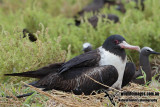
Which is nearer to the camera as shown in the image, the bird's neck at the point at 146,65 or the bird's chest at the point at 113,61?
the bird's chest at the point at 113,61

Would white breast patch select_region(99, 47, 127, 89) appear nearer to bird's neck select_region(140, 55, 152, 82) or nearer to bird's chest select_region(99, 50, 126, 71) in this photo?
bird's chest select_region(99, 50, 126, 71)

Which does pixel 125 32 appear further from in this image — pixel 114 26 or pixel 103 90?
pixel 103 90

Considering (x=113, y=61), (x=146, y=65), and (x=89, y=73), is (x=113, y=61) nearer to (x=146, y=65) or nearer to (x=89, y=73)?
(x=89, y=73)

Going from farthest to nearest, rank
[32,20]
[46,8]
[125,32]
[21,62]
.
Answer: [46,8], [32,20], [125,32], [21,62]

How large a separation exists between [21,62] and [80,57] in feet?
2.70

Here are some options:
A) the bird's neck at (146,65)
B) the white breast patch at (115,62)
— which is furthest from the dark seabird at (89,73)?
the bird's neck at (146,65)

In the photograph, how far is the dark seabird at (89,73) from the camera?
3555 millimetres

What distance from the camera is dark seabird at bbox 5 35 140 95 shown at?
355 centimetres

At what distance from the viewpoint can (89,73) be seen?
357 cm

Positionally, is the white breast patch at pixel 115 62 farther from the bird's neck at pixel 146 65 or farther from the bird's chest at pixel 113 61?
the bird's neck at pixel 146 65

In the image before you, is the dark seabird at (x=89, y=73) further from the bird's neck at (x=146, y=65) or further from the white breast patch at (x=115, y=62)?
the bird's neck at (x=146, y=65)

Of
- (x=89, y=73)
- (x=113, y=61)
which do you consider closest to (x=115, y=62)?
(x=113, y=61)

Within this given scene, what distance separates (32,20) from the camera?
6.09 meters

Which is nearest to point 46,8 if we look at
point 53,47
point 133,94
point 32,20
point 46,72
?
point 32,20
